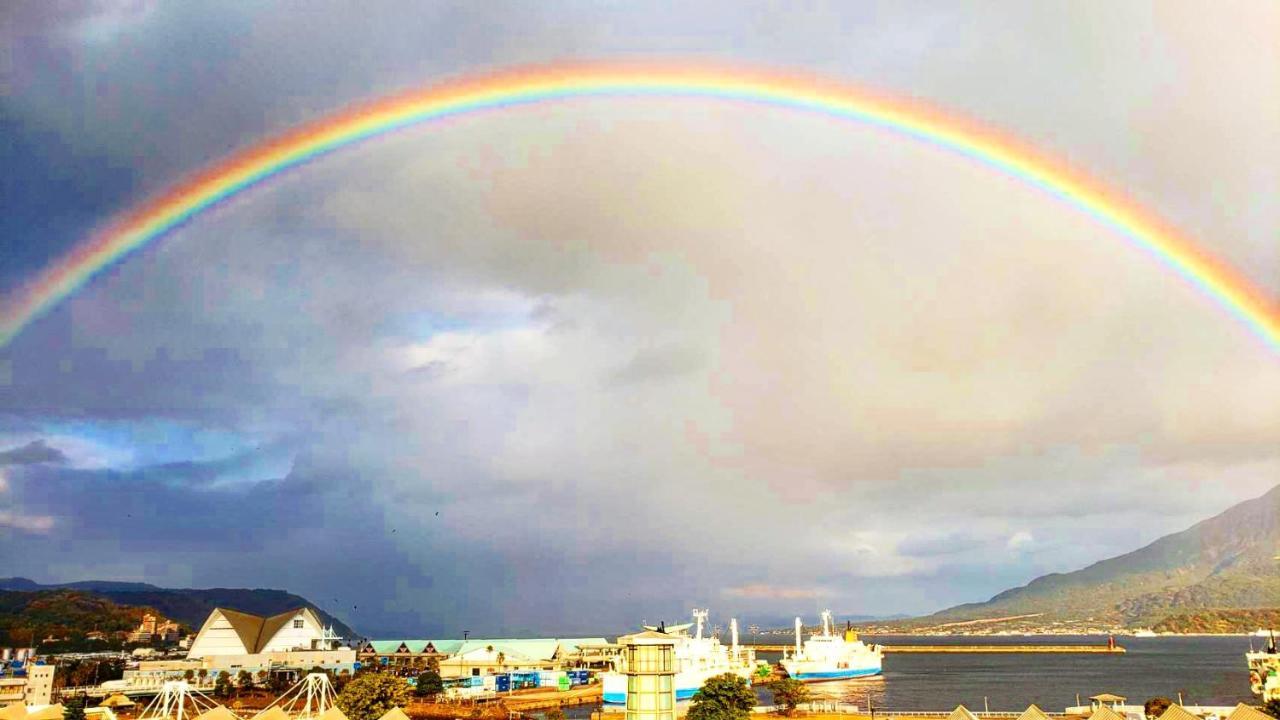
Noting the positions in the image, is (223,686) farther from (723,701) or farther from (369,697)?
(723,701)

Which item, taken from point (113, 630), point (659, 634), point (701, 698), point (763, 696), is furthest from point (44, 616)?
point (659, 634)

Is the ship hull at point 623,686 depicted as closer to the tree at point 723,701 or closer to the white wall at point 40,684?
the tree at point 723,701

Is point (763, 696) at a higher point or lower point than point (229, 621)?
lower

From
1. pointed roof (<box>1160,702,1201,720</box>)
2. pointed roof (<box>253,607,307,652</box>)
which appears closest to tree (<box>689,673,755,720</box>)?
pointed roof (<box>1160,702,1201,720</box>)

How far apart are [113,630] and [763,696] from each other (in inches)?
5042

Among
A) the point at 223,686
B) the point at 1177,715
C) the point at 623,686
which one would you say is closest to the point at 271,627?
the point at 223,686

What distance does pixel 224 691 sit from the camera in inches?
3317

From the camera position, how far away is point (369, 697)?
51656 mm

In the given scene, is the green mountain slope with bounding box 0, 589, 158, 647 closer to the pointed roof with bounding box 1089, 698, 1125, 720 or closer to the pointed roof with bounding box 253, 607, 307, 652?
the pointed roof with bounding box 253, 607, 307, 652

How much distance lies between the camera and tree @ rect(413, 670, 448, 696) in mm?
81625

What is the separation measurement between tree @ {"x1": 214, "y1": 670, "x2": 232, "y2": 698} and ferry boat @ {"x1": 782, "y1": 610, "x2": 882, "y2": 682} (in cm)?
7509

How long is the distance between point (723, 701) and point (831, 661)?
84.0 m

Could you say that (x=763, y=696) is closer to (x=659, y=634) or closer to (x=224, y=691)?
(x=224, y=691)

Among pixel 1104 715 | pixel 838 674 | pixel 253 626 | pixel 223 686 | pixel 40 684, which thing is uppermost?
pixel 253 626
